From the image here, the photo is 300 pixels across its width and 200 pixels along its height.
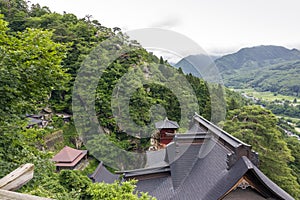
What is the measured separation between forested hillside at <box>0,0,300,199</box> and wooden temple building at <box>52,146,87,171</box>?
5.54 ft

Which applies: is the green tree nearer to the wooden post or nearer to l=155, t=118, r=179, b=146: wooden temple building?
the wooden post

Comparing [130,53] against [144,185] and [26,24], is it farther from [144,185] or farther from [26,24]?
[144,185]

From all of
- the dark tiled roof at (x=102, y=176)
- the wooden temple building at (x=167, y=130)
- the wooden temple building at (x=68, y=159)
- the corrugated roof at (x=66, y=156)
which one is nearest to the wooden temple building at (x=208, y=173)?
the wooden temple building at (x=167, y=130)

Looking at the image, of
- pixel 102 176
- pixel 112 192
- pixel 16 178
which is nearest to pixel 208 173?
pixel 112 192

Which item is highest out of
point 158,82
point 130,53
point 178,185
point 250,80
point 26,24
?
point 26,24

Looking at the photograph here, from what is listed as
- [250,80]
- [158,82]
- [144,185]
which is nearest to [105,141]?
[158,82]

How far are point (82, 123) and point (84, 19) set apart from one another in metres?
25.9

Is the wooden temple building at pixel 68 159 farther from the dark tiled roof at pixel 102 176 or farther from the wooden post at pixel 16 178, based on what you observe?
the wooden post at pixel 16 178

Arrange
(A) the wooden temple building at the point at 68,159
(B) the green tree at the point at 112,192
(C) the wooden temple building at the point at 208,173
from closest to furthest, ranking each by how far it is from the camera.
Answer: (B) the green tree at the point at 112,192 < (C) the wooden temple building at the point at 208,173 < (A) the wooden temple building at the point at 68,159

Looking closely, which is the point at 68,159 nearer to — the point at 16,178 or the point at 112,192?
the point at 112,192

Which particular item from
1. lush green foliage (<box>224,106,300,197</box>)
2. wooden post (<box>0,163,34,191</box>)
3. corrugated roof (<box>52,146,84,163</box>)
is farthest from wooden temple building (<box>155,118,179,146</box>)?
wooden post (<box>0,163,34,191</box>)

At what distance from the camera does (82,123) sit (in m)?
24.2

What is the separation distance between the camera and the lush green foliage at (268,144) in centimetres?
1649

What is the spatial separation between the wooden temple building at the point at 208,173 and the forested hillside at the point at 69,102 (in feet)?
7.53
